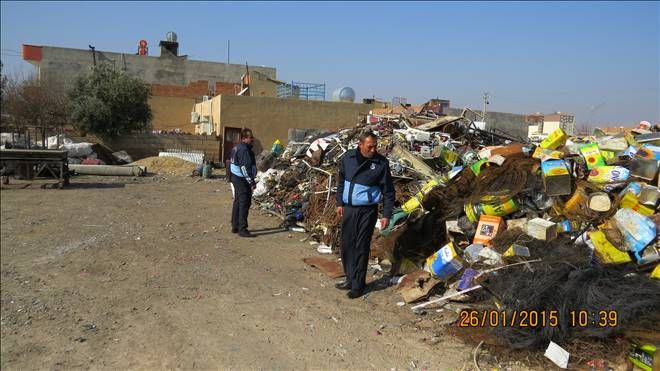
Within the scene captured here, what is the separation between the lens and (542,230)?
4.68m

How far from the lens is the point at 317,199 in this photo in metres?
7.62

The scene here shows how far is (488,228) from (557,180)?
1017mm

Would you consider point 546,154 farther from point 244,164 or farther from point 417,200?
point 244,164

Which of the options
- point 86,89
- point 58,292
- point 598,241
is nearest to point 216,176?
point 86,89

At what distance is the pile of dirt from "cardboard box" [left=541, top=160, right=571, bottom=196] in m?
14.4

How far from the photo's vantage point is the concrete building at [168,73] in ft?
98.3

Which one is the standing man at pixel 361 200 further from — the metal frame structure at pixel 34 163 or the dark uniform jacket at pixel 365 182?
the metal frame structure at pixel 34 163

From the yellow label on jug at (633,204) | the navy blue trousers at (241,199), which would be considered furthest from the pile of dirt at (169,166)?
the yellow label on jug at (633,204)

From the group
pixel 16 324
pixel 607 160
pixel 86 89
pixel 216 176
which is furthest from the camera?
pixel 86 89

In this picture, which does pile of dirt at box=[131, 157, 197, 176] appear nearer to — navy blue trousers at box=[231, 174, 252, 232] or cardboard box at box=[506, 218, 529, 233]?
navy blue trousers at box=[231, 174, 252, 232]

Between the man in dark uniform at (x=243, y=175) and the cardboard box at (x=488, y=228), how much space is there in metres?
3.48

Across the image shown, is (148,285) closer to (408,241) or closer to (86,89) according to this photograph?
(408,241)

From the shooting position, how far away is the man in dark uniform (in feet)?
23.4

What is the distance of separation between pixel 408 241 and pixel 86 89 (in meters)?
20.6
